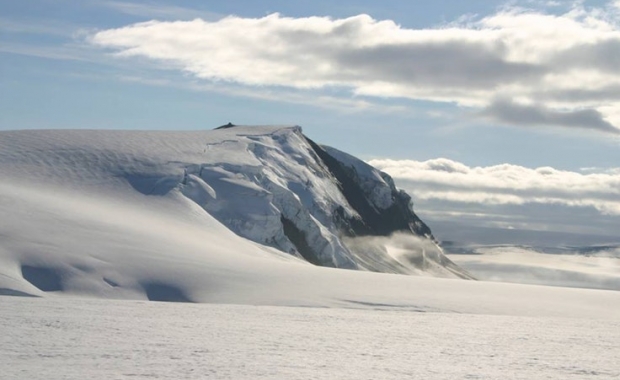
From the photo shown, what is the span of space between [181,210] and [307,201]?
12136mm

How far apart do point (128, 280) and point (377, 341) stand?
32.0 ft

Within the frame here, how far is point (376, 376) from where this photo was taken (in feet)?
53.4

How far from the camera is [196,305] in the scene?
26.2m

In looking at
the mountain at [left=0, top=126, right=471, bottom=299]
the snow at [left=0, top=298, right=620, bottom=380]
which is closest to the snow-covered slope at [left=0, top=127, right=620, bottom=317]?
the mountain at [left=0, top=126, right=471, bottom=299]

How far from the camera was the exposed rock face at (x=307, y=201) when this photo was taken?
4372 cm

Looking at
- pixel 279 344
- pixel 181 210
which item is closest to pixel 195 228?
pixel 181 210

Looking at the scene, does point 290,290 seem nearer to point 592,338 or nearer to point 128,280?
point 128,280

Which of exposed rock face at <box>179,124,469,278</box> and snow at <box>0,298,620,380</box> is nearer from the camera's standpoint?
snow at <box>0,298,620,380</box>

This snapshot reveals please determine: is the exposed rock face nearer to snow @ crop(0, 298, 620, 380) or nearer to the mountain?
the mountain

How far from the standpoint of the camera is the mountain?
28359 mm

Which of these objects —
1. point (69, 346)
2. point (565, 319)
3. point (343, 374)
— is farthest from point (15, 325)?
point (565, 319)

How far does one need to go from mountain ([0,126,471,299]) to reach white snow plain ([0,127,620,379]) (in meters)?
0.11

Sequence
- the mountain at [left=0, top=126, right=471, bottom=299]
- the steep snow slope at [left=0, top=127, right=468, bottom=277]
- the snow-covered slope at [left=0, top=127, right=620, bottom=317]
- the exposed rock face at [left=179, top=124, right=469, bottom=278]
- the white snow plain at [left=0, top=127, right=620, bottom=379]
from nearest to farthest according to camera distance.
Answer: the white snow plain at [left=0, top=127, right=620, bottom=379], the snow-covered slope at [left=0, top=127, right=620, bottom=317], the mountain at [left=0, top=126, right=471, bottom=299], the steep snow slope at [left=0, top=127, right=468, bottom=277], the exposed rock face at [left=179, top=124, right=469, bottom=278]

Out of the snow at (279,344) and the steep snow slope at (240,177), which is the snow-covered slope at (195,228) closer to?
the steep snow slope at (240,177)
